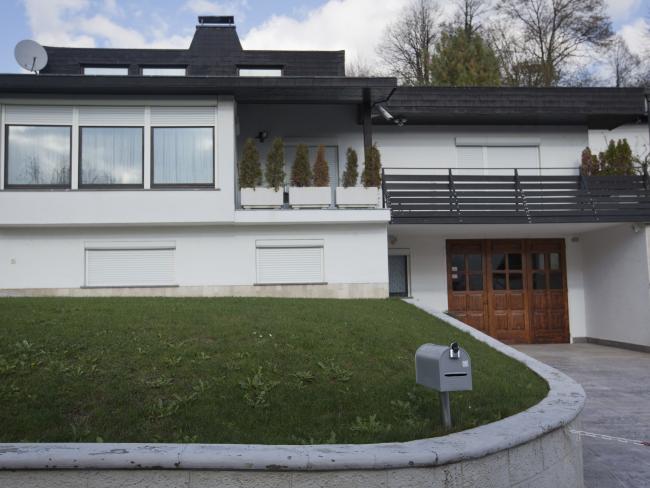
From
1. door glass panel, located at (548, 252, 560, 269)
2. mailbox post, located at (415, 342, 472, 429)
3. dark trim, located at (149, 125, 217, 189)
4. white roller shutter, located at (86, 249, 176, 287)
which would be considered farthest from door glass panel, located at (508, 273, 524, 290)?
mailbox post, located at (415, 342, 472, 429)

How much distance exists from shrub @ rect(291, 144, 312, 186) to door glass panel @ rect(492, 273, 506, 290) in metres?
6.41

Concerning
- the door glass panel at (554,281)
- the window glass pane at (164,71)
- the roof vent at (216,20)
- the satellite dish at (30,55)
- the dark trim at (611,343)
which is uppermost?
the roof vent at (216,20)

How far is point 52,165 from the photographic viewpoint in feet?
43.8

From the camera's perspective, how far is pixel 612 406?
899cm

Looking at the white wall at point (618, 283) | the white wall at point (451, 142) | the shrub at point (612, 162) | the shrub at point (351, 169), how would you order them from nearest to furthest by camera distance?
the shrub at point (351, 169), the white wall at point (618, 283), the shrub at point (612, 162), the white wall at point (451, 142)

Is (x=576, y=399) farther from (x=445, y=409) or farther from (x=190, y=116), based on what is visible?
(x=190, y=116)

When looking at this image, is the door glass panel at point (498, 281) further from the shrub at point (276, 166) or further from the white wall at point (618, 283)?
the shrub at point (276, 166)

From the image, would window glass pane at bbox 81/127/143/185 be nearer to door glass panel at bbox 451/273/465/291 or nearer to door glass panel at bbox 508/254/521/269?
door glass panel at bbox 451/273/465/291

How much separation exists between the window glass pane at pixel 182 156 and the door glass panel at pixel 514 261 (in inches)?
346

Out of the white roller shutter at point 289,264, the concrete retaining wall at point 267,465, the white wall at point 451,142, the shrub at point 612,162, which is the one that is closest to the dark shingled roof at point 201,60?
the white wall at point 451,142

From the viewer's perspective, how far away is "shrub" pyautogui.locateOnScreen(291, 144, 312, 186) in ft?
45.4

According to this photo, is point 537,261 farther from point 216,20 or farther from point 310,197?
point 216,20

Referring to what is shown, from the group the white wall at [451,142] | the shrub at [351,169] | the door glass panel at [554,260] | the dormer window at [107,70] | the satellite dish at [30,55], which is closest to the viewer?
the shrub at [351,169]

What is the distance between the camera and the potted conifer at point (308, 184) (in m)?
13.7
